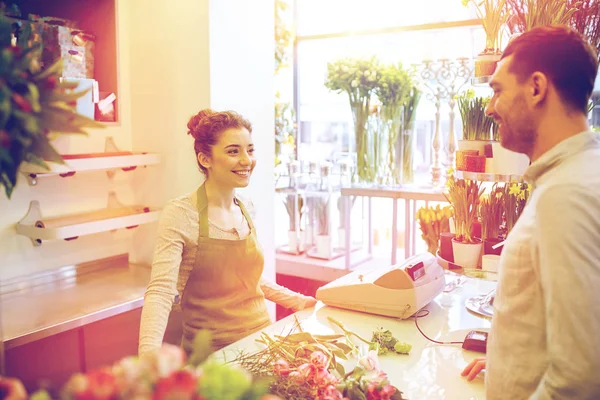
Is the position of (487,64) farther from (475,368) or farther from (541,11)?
(475,368)

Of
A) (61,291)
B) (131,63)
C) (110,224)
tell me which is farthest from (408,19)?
(61,291)

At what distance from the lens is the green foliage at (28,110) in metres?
0.65

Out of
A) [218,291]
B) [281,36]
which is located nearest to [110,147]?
[218,291]

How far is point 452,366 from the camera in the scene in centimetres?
166

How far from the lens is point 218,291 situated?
2062mm

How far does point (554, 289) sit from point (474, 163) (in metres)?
1.06

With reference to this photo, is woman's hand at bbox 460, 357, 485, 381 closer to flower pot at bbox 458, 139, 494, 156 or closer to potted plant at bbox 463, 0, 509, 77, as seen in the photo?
flower pot at bbox 458, 139, 494, 156

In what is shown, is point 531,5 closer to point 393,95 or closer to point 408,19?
point 393,95

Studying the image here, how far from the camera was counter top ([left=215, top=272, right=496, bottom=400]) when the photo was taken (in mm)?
1531

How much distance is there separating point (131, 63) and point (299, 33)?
1505mm

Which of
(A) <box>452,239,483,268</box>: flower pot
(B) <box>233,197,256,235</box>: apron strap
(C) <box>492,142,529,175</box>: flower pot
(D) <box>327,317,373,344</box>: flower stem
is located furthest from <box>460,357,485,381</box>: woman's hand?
(B) <box>233,197,256,235</box>: apron strap

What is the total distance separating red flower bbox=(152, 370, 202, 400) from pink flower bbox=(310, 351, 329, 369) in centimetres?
84

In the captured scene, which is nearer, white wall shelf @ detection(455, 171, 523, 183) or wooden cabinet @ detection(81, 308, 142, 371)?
white wall shelf @ detection(455, 171, 523, 183)

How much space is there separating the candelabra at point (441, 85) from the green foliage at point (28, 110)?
2.64 m
